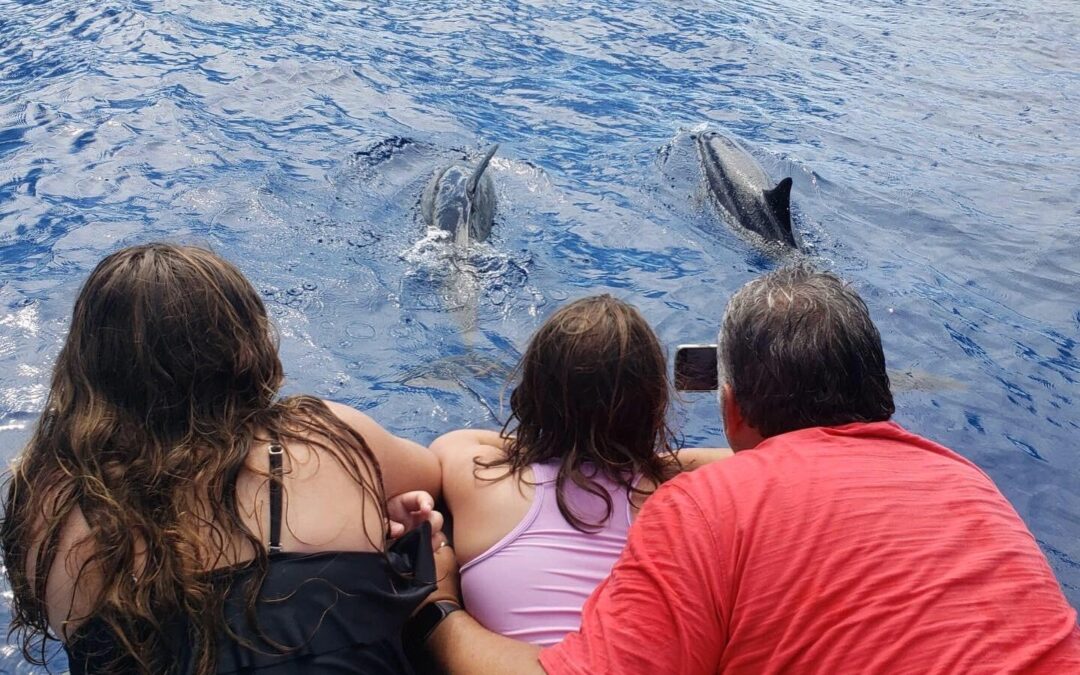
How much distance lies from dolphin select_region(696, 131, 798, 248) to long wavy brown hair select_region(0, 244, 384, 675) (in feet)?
18.4

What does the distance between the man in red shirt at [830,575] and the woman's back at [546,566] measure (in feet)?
1.53

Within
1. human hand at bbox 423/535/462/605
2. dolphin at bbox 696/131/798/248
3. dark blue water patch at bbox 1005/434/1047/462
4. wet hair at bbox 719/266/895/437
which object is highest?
wet hair at bbox 719/266/895/437

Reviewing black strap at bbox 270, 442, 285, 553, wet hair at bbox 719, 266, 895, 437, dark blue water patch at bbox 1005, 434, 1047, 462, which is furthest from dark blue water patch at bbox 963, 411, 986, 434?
black strap at bbox 270, 442, 285, 553

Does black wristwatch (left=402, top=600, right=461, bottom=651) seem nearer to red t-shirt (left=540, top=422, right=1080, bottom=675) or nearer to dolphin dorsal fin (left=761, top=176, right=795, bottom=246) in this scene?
red t-shirt (left=540, top=422, right=1080, bottom=675)

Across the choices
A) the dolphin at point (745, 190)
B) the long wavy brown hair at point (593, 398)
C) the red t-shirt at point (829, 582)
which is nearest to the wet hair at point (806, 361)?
the red t-shirt at point (829, 582)

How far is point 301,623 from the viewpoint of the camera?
2.17 m

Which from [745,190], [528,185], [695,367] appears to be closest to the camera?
[695,367]

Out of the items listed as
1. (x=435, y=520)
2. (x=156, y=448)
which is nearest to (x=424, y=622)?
(x=435, y=520)

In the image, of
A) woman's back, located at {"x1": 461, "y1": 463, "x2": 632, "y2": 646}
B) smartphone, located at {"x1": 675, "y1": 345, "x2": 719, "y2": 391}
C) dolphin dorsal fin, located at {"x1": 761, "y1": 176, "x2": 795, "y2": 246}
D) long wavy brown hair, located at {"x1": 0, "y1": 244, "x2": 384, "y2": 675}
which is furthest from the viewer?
dolphin dorsal fin, located at {"x1": 761, "y1": 176, "x2": 795, "y2": 246}

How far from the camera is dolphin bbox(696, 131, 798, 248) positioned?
7473 millimetres

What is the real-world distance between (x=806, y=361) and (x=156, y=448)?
1700mm

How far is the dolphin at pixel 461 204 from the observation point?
715 centimetres

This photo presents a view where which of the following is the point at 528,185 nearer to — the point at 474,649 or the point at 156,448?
the point at 474,649

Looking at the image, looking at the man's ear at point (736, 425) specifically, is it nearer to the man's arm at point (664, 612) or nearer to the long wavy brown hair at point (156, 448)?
the man's arm at point (664, 612)
